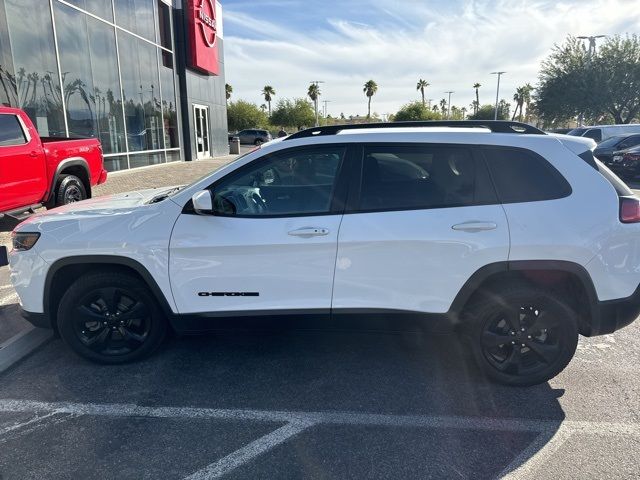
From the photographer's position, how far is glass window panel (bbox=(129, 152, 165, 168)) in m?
16.8

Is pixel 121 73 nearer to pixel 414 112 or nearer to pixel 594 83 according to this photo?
pixel 594 83

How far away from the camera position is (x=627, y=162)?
1388cm

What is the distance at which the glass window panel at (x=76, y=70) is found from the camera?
500 inches

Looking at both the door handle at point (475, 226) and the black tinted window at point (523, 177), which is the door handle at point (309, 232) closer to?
the door handle at point (475, 226)

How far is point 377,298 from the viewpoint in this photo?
3.10m

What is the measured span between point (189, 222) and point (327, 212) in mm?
935

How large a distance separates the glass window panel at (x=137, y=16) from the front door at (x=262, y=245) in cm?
1573

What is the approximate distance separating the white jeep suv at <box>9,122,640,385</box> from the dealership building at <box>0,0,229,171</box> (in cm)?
971

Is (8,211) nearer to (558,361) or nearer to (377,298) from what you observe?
(377,298)

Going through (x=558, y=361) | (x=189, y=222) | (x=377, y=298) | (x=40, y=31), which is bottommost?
(x=558, y=361)

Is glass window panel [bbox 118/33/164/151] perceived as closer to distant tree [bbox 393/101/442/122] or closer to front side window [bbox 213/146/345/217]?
front side window [bbox 213/146/345/217]

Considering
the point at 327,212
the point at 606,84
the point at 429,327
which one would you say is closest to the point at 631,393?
the point at 429,327

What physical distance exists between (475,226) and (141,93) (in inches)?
682

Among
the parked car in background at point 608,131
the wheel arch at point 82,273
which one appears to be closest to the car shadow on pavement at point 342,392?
the wheel arch at point 82,273
